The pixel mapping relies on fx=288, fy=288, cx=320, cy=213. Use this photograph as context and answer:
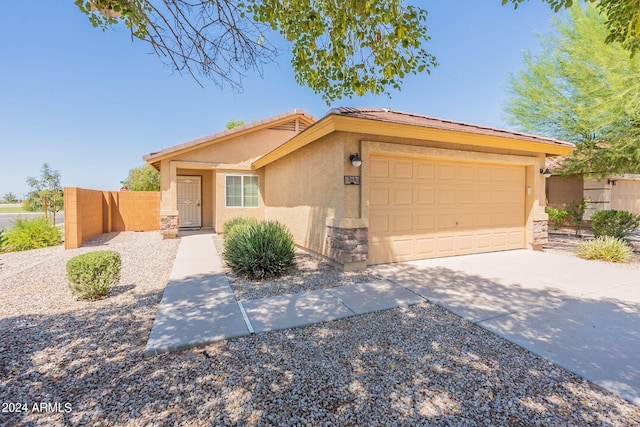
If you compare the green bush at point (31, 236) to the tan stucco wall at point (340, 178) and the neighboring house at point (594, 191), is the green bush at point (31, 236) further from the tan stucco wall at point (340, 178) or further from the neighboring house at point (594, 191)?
the neighboring house at point (594, 191)

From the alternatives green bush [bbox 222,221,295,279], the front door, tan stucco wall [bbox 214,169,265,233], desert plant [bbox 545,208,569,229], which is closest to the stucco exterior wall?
green bush [bbox 222,221,295,279]

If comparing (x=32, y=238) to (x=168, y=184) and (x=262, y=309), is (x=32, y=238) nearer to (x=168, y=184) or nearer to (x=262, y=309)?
(x=168, y=184)

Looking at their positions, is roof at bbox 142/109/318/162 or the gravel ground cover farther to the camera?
roof at bbox 142/109/318/162

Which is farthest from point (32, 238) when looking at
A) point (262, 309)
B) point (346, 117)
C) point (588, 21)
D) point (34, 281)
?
point (588, 21)

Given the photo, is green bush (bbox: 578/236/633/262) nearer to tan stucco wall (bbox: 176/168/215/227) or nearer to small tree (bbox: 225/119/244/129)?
tan stucco wall (bbox: 176/168/215/227)

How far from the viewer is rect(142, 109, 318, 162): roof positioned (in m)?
10.9

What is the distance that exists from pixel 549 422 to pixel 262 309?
3273 mm

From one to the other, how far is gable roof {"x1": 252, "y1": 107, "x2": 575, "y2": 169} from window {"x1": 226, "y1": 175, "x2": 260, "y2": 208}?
15.5 ft

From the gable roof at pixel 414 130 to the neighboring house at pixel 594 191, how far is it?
660cm

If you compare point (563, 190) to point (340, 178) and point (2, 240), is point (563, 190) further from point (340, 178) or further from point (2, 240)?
point (2, 240)

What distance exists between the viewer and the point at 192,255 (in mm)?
Answer: 8117

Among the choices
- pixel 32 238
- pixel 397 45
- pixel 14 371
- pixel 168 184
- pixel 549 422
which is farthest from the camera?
pixel 168 184

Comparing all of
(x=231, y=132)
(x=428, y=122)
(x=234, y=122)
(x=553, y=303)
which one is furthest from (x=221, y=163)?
(x=234, y=122)

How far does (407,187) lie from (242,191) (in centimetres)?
813
